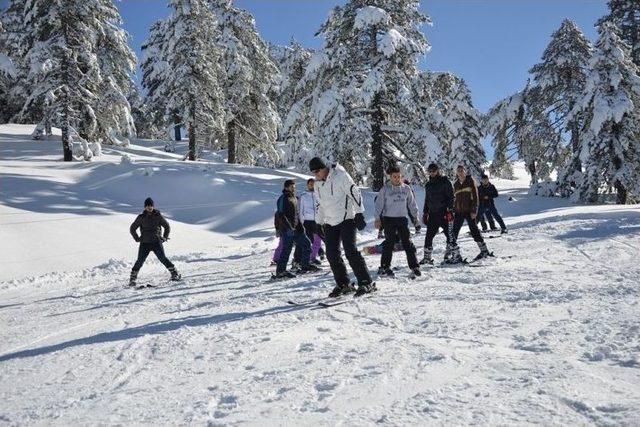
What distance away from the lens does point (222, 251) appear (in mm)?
15836

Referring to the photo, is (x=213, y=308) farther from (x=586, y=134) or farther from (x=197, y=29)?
(x=197, y=29)

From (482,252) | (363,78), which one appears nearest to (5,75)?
(363,78)

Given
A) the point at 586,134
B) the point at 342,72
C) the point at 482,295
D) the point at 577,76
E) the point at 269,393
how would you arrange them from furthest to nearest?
the point at 577,76
the point at 586,134
the point at 342,72
the point at 482,295
the point at 269,393

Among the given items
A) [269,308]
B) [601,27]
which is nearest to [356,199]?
[269,308]

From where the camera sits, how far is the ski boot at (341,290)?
7000 mm

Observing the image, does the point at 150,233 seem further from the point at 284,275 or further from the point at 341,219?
the point at 341,219

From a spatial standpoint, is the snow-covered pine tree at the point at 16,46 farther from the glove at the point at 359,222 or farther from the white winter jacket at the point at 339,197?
the glove at the point at 359,222

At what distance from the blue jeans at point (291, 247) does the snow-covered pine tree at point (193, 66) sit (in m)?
22.2

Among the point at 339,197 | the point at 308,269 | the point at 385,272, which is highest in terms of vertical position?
the point at 339,197

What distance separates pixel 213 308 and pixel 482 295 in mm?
3850

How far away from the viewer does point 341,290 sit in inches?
278

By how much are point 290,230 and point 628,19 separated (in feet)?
104

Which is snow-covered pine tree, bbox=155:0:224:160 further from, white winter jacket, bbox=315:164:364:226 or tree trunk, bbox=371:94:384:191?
white winter jacket, bbox=315:164:364:226

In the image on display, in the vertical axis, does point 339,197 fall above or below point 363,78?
below
